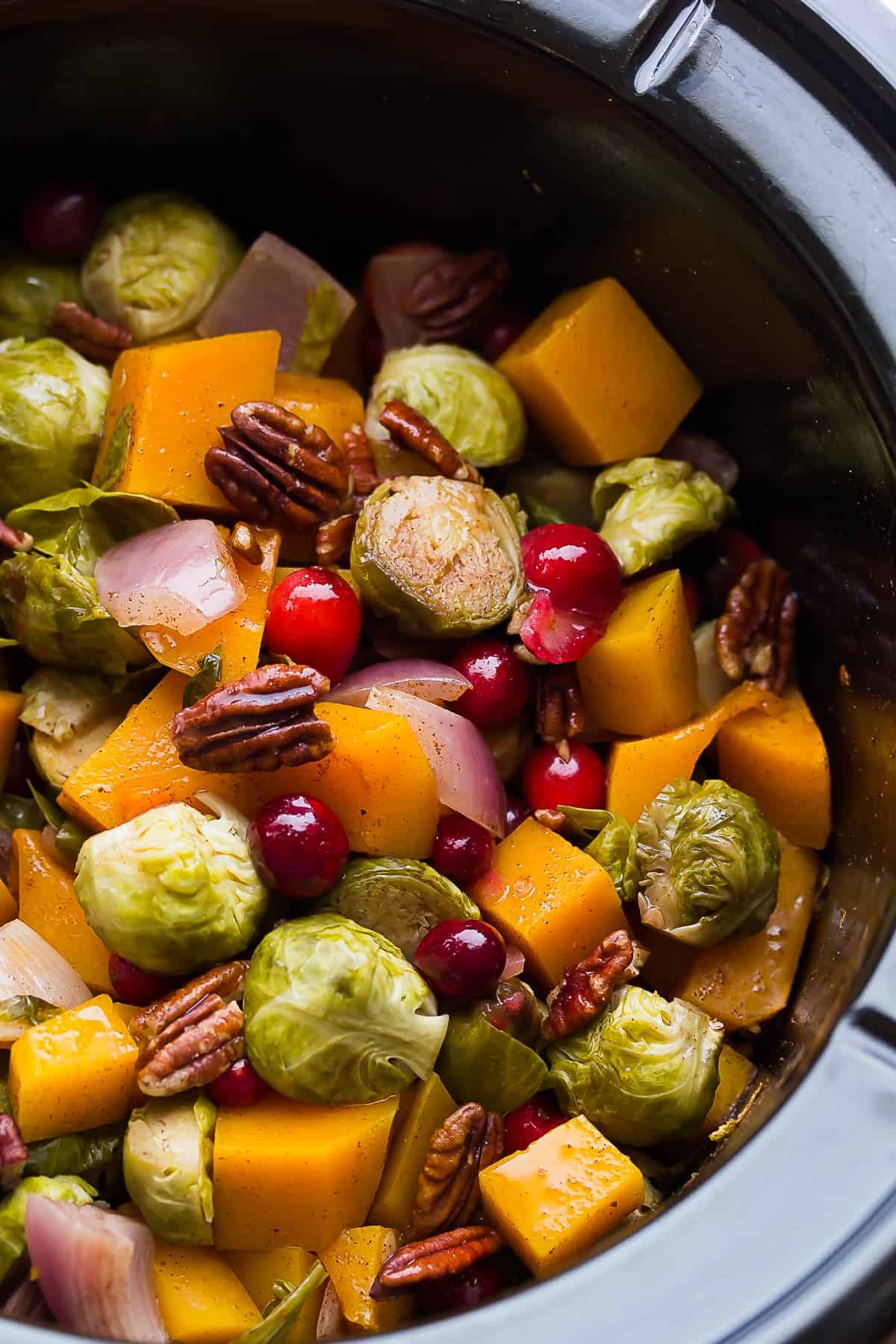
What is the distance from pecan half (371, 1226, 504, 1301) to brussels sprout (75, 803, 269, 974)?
497mm

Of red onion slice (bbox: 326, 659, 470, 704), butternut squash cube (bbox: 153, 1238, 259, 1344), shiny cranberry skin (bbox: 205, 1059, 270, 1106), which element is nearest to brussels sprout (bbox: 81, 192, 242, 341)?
red onion slice (bbox: 326, 659, 470, 704)

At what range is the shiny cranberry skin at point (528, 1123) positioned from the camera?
1870mm

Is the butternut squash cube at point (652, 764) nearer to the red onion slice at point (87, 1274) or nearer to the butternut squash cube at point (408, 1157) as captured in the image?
the butternut squash cube at point (408, 1157)

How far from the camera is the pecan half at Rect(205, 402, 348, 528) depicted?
201cm

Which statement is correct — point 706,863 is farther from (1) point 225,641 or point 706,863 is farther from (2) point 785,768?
(1) point 225,641

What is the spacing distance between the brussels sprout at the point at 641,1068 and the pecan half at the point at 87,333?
4.73ft

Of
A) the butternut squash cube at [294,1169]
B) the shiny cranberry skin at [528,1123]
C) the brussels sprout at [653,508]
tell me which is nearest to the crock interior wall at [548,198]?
the brussels sprout at [653,508]

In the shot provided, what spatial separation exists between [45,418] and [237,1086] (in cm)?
115

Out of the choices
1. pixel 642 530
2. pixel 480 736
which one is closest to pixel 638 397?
pixel 642 530

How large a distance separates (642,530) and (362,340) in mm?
728

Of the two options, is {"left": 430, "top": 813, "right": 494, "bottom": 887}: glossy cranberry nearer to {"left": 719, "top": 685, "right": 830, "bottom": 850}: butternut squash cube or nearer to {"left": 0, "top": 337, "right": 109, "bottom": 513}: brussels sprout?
{"left": 719, "top": 685, "right": 830, "bottom": 850}: butternut squash cube

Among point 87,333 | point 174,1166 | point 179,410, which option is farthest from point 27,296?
point 174,1166

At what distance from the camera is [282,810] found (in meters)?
1.80

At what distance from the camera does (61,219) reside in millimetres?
2227
